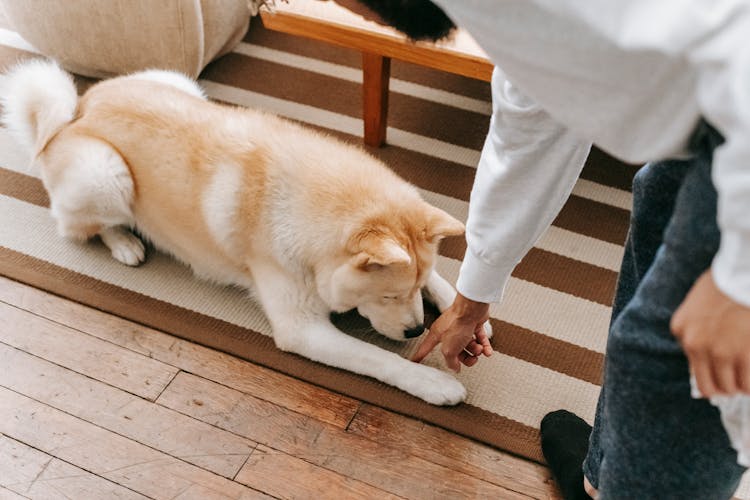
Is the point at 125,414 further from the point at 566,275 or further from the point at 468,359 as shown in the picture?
the point at 566,275

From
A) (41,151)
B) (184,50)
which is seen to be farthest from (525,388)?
(184,50)

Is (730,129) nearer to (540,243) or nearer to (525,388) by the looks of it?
(525,388)

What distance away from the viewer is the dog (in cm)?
139

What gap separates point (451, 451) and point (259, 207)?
0.71m

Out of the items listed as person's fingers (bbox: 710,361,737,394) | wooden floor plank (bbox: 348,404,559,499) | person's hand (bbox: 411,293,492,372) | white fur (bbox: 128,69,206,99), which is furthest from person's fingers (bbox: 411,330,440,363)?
white fur (bbox: 128,69,206,99)

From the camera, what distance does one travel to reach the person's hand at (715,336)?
485 millimetres

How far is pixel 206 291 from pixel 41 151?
1.94ft

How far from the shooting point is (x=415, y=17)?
2.11ft

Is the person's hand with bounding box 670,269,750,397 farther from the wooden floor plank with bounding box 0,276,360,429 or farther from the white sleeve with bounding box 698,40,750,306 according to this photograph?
the wooden floor plank with bounding box 0,276,360,429

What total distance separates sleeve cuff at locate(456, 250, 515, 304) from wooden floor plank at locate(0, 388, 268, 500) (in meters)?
0.67

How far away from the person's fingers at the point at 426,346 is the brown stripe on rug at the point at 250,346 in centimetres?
9

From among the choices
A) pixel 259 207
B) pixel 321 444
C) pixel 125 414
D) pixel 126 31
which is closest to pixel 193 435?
pixel 125 414

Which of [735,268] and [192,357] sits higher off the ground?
[735,268]

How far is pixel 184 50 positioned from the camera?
2164 mm
